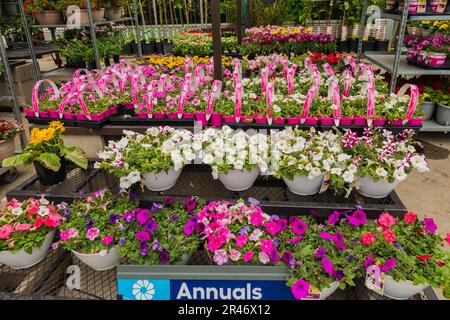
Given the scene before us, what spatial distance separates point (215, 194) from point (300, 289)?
802mm

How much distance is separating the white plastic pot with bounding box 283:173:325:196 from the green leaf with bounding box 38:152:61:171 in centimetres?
123

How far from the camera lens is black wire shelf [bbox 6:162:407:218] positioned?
68.7 inches

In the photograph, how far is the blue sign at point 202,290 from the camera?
133 centimetres

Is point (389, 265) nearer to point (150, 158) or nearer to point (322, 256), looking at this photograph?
point (322, 256)

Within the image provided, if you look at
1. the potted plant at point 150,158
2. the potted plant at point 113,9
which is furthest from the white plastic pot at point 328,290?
the potted plant at point 113,9

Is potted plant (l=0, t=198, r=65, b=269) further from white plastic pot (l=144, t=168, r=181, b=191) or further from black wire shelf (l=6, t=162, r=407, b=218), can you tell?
white plastic pot (l=144, t=168, r=181, b=191)

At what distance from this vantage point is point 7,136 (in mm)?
3281

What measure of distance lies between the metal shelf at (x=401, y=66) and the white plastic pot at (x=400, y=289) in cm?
297

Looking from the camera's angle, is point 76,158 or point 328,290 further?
point 76,158

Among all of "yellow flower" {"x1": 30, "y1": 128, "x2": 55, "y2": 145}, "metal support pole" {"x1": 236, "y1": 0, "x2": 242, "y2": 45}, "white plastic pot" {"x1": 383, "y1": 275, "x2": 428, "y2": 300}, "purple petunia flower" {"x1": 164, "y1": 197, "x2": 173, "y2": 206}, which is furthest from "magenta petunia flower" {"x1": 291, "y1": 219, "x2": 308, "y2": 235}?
"metal support pole" {"x1": 236, "y1": 0, "x2": 242, "y2": 45}

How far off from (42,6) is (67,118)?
10.2 ft

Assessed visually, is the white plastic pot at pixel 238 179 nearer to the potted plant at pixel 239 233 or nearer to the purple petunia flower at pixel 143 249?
the potted plant at pixel 239 233

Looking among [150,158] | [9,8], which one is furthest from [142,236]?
[9,8]
